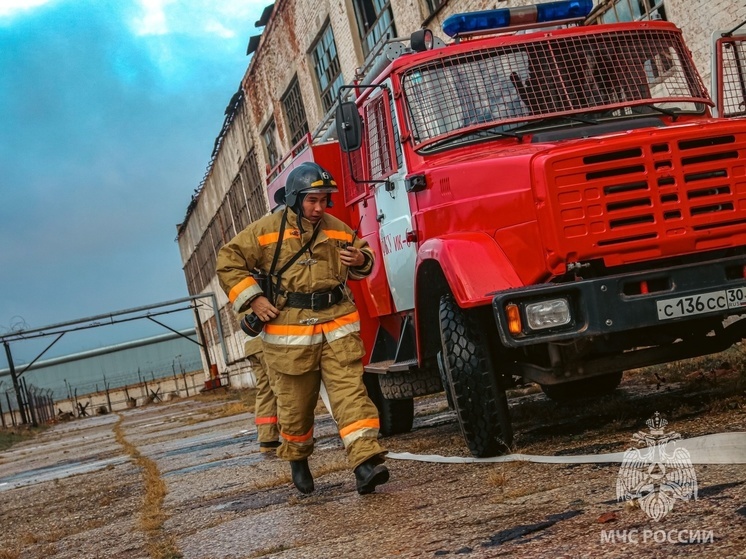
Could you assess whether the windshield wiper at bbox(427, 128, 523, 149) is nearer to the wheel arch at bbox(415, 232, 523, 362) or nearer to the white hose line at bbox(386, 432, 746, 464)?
the wheel arch at bbox(415, 232, 523, 362)

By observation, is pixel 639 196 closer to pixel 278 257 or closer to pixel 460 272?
pixel 460 272

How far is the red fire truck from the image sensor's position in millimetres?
5547

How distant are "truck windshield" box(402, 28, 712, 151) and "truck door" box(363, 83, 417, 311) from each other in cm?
31

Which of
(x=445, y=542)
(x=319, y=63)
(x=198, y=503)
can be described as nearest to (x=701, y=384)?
(x=198, y=503)

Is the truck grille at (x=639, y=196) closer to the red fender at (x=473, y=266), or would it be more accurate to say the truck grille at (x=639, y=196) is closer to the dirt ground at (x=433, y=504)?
the red fender at (x=473, y=266)

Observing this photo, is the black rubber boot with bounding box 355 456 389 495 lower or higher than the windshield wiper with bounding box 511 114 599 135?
lower

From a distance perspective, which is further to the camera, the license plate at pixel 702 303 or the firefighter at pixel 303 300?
the firefighter at pixel 303 300

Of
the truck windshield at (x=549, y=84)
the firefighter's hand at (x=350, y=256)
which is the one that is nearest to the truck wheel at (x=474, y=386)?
the firefighter's hand at (x=350, y=256)

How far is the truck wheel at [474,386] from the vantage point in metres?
6.04

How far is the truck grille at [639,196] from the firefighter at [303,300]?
132 cm

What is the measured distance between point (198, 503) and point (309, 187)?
230cm

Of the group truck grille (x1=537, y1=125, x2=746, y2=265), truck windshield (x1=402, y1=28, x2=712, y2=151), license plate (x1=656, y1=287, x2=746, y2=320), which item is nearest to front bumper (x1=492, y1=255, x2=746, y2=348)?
license plate (x1=656, y1=287, x2=746, y2=320)

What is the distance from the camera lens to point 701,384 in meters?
7.84

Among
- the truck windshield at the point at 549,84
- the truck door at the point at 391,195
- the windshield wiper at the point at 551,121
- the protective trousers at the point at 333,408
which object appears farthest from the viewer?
the truck door at the point at 391,195
